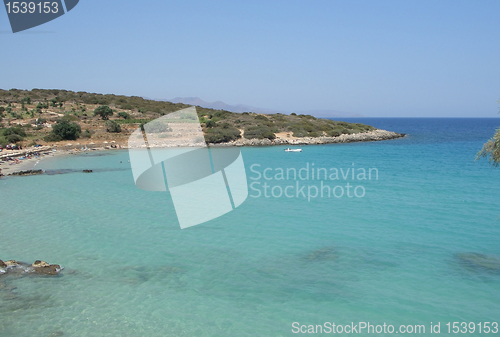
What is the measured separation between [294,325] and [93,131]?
45084 millimetres

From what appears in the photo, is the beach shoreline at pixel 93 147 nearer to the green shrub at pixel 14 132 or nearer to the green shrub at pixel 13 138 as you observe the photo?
the green shrub at pixel 13 138

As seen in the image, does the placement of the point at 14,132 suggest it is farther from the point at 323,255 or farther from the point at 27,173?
the point at 323,255

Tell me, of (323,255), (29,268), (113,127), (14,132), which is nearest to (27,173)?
(29,268)

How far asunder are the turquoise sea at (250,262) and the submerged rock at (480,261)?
69 mm

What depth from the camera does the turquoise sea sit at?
759cm

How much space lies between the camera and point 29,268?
9.52 m

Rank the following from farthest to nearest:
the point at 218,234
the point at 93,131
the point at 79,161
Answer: the point at 93,131 → the point at 79,161 → the point at 218,234

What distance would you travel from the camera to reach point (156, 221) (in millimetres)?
14500

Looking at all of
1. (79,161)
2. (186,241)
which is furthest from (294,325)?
(79,161)

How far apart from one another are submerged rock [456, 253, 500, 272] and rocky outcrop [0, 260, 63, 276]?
11298 mm

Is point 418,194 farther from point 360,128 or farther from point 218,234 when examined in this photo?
point 360,128

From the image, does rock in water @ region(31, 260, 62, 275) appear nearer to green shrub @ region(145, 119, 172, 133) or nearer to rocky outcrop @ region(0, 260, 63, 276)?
rocky outcrop @ region(0, 260, 63, 276)

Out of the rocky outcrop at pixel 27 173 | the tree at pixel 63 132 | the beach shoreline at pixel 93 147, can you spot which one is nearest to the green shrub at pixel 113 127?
the beach shoreline at pixel 93 147

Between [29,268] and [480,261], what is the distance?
12.5m
